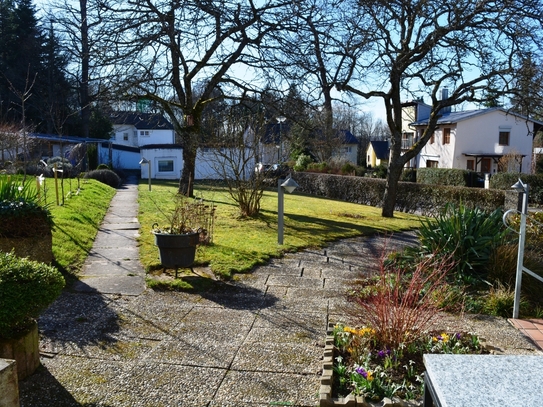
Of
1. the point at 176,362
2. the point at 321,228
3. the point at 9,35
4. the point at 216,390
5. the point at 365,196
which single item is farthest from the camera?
the point at 9,35

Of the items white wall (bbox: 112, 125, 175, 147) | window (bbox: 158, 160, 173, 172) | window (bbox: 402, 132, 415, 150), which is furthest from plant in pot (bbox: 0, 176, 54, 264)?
window (bbox: 402, 132, 415, 150)

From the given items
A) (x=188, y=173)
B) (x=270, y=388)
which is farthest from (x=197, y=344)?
(x=188, y=173)

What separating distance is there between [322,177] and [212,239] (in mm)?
15836

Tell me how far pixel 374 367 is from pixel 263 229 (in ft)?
26.9

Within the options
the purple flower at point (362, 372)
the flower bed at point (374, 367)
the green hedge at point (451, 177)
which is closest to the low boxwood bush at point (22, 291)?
the flower bed at point (374, 367)

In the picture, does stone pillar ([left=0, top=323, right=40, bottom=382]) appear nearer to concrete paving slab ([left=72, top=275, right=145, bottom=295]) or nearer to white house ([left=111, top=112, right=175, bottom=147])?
concrete paving slab ([left=72, top=275, right=145, bottom=295])

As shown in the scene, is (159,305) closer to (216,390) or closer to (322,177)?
(216,390)

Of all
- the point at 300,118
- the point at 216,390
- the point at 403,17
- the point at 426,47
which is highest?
the point at 403,17

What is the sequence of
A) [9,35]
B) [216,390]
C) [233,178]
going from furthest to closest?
1. [9,35]
2. [233,178]
3. [216,390]

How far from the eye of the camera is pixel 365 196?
2117 centimetres

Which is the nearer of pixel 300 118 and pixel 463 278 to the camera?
pixel 463 278

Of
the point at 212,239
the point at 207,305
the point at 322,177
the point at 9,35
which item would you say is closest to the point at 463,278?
the point at 207,305

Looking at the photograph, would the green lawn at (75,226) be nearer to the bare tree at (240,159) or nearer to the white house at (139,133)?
the bare tree at (240,159)

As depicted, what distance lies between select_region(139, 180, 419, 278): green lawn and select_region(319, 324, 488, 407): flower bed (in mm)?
3342
